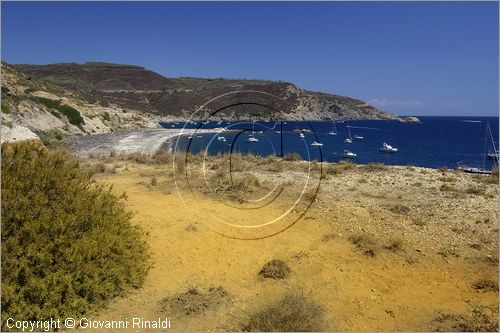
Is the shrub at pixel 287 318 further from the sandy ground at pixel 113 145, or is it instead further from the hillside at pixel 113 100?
the sandy ground at pixel 113 145

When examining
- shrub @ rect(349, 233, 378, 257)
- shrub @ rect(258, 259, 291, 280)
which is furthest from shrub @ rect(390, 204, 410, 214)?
shrub @ rect(258, 259, 291, 280)

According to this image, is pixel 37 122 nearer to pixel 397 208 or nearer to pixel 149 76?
pixel 397 208

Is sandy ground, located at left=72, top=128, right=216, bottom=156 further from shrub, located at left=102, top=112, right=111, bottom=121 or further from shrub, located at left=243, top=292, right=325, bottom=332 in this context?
shrub, located at left=243, top=292, right=325, bottom=332

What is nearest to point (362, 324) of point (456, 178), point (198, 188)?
point (198, 188)

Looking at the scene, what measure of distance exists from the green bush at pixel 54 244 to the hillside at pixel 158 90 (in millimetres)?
109168

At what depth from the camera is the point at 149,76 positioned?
7185 inches

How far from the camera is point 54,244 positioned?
548 cm

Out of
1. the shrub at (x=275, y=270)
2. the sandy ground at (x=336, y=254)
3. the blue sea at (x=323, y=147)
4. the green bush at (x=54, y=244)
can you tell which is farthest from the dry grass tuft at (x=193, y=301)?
the blue sea at (x=323, y=147)

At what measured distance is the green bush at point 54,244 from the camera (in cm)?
517

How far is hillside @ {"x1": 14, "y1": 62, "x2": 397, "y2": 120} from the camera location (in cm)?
12719

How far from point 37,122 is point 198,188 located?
36170 mm

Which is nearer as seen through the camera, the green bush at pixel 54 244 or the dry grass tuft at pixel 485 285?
the green bush at pixel 54 244

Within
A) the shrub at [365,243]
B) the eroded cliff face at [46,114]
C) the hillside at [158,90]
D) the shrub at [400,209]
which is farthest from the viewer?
the hillside at [158,90]

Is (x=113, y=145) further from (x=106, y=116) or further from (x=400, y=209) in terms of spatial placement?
(x=400, y=209)
